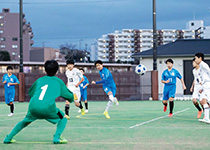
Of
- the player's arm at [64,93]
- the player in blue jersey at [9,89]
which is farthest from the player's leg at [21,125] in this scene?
the player in blue jersey at [9,89]

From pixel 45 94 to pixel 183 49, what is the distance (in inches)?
967

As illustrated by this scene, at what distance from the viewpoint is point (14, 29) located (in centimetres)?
10619

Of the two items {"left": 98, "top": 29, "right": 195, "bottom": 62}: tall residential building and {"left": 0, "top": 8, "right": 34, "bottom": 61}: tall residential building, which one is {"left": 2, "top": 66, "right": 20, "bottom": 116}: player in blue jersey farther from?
{"left": 98, "top": 29, "right": 195, "bottom": 62}: tall residential building

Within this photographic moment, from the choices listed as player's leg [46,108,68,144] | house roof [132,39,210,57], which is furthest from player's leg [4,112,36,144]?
house roof [132,39,210,57]

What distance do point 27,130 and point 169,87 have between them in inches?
227

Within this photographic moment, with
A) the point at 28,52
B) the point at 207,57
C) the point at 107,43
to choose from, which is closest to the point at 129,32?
the point at 107,43

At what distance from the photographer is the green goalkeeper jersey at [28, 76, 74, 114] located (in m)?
6.71

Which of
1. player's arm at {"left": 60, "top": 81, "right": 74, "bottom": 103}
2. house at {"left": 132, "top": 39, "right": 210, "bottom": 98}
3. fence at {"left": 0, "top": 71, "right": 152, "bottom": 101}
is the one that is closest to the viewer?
player's arm at {"left": 60, "top": 81, "right": 74, "bottom": 103}

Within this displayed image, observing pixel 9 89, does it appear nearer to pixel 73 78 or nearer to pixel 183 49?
pixel 73 78

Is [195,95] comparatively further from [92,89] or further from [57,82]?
[92,89]

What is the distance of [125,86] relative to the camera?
26391mm

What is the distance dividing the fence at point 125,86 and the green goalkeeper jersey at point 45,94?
19.1 meters

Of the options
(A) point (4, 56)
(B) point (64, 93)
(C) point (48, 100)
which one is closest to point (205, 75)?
(B) point (64, 93)

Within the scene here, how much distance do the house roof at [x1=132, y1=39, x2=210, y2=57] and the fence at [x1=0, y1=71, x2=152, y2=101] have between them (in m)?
4.09
